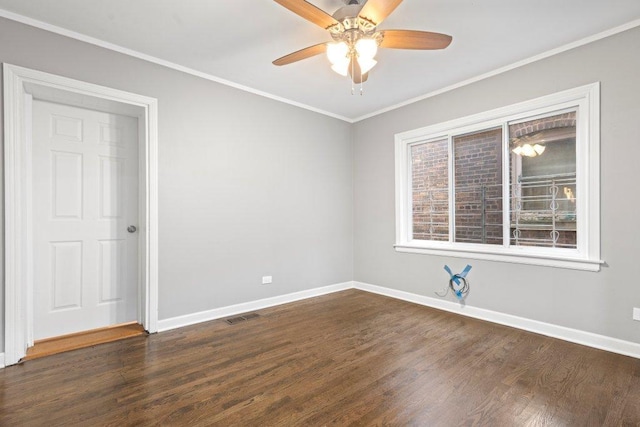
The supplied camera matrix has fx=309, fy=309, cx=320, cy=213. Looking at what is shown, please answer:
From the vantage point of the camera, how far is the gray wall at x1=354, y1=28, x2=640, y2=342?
2451 millimetres

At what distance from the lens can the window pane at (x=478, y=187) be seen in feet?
11.0

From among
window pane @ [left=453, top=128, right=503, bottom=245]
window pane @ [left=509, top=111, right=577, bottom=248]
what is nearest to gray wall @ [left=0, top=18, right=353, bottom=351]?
window pane @ [left=453, top=128, right=503, bottom=245]

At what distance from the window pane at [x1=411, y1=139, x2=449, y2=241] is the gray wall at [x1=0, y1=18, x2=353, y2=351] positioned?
1104 mm

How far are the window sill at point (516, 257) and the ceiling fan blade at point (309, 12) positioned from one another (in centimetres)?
269

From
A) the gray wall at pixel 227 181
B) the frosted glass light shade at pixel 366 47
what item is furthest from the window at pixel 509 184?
the frosted glass light shade at pixel 366 47

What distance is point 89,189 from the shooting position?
2.88 m

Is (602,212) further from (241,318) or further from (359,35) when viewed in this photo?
(241,318)

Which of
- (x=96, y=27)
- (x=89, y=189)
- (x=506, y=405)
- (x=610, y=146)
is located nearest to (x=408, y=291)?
(x=506, y=405)

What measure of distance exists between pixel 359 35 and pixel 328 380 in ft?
7.62

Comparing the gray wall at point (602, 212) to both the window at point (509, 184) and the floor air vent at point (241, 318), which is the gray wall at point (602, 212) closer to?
the window at point (509, 184)

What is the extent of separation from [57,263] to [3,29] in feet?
6.10

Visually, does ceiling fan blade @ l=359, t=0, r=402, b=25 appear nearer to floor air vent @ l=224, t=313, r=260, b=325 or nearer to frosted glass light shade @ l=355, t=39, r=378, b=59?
frosted glass light shade @ l=355, t=39, r=378, b=59

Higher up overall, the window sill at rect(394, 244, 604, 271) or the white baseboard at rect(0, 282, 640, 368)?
the window sill at rect(394, 244, 604, 271)

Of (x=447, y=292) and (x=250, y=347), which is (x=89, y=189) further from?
(x=447, y=292)
